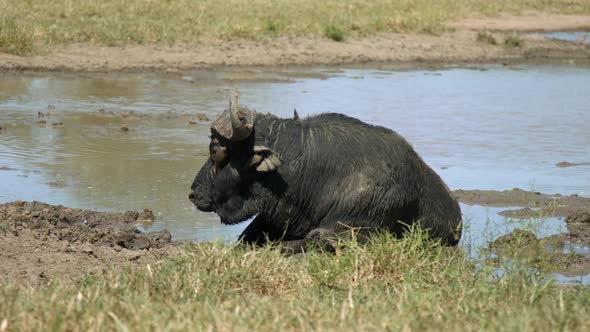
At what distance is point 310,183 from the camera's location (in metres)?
7.31

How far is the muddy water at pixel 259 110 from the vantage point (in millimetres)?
10344

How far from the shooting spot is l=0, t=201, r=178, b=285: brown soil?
711 centimetres

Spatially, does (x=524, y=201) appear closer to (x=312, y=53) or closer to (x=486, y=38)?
(x=312, y=53)

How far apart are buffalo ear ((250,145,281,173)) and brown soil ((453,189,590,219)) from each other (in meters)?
3.44

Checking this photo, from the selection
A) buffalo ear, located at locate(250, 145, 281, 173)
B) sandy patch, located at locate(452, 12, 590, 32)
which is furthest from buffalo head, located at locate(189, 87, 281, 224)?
sandy patch, located at locate(452, 12, 590, 32)

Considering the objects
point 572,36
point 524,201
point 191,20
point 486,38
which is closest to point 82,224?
point 524,201

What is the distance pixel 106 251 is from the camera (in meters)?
7.79

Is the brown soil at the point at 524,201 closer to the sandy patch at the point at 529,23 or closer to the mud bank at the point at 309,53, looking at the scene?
the mud bank at the point at 309,53

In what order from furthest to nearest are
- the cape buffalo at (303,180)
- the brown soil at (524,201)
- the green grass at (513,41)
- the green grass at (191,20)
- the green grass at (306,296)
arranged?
1. the green grass at (513,41)
2. the green grass at (191,20)
3. the brown soil at (524,201)
4. the cape buffalo at (303,180)
5. the green grass at (306,296)

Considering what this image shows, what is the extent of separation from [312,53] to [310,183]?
1573 cm

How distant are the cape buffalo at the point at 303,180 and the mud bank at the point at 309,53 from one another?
12281mm

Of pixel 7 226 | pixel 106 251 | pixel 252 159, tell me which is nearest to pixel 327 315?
pixel 252 159

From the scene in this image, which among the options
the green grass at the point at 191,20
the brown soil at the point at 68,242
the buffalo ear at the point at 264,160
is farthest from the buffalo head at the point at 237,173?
the green grass at the point at 191,20

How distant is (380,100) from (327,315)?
12830 mm
